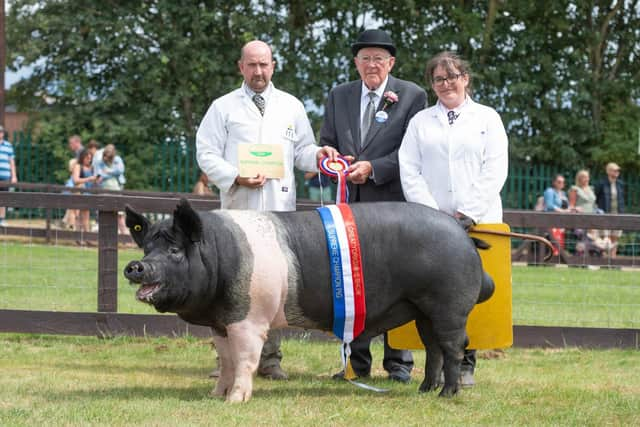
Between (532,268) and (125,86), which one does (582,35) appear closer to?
(125,86)

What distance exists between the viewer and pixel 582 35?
2275 centimetres

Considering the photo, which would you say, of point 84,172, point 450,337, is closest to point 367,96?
point 450,337

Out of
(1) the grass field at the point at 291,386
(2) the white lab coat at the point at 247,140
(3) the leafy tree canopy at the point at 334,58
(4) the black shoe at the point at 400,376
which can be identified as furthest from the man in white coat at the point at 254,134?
(3) the leafy tree canopy at the point at 334,58

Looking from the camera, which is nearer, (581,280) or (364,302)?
(364,302)

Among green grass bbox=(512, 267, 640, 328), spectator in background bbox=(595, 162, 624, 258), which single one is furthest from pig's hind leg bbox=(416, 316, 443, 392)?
spectator in background bbox=(595, 162, 624, 258)

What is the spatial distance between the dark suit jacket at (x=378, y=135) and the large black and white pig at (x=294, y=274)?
62 centimetres

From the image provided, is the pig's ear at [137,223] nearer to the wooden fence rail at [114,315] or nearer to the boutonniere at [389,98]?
the boutonniere at [389,98]

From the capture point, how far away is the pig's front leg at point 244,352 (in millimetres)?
5668

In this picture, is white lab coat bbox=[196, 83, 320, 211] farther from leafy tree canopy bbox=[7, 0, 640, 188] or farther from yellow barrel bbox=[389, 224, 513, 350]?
leafy tree canopy bbox=[7, 0, 640, 188]

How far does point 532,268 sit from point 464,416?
5.44 m

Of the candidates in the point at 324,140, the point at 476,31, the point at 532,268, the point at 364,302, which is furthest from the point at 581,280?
the point at 476,31

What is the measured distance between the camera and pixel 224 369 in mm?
5895

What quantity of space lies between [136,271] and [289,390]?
1.45 metres

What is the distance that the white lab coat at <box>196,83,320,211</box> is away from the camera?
6492 millimetres
